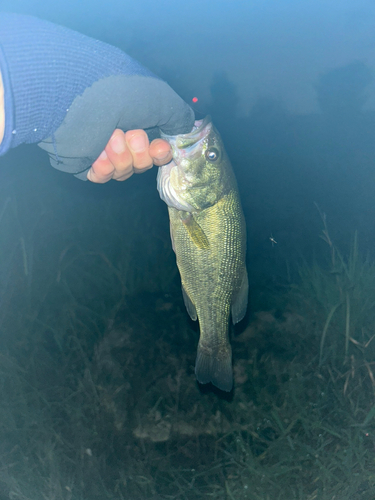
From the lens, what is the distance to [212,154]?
1252mm

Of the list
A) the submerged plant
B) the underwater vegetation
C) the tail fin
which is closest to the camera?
the tail fin

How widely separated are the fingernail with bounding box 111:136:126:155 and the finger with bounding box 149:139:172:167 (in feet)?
0.42

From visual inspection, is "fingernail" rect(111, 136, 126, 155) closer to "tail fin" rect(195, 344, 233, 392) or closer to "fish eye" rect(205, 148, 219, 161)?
"fish eye" rect(205, 148, 219, 161)

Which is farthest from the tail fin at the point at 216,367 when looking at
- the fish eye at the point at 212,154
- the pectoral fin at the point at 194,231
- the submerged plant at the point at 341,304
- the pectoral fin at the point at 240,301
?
the submerged plant at the point at 341,304

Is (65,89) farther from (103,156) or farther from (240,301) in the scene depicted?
(240,301)

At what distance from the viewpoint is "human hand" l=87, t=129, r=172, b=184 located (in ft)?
3.37

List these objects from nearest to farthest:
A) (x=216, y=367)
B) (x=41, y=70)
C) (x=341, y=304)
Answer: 1. (x=41, y=70)
2. (x=216, y=367)
3. (x=341, y=304)

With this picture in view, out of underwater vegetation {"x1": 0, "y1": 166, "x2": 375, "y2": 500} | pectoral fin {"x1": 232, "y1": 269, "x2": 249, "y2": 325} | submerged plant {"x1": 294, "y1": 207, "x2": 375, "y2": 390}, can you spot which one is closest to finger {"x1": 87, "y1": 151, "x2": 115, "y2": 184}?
pectoral fin {"x1": 232, "y1": 269, "x2": 249, "y2": 325}

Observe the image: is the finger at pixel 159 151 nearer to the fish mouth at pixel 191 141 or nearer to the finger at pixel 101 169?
A: the fish mouth at pixel 191 141

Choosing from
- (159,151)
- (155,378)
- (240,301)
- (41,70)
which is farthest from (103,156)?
(155,378)

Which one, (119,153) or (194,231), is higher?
(119,153)

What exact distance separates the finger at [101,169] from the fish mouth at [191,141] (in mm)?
276

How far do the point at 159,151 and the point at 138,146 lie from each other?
0.35 feet

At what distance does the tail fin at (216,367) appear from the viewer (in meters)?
1.39
